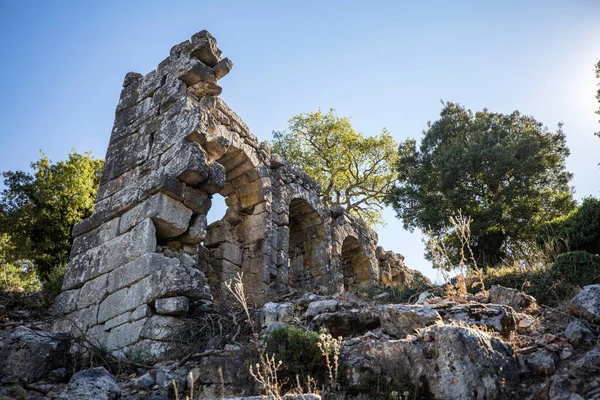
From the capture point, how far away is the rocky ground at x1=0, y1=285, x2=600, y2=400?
3.46 metres

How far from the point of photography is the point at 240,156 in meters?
10.8

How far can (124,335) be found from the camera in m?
5.91

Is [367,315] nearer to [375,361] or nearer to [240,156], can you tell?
[375,361]

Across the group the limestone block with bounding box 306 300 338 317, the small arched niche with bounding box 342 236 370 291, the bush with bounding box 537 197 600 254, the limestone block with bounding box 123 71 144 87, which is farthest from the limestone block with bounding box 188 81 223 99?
the small arched niche with bounding box 342 236 370 291

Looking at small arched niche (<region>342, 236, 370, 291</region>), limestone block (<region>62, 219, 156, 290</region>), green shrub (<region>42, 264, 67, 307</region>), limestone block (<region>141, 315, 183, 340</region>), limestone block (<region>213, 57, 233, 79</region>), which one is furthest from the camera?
small arched niche (<region>342, 236, 370, 291</region>)

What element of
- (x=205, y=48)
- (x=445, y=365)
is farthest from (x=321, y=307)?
(x=205, y=48)

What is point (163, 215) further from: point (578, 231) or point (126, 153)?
point (578, 231)

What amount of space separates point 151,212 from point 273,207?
15.5 ft

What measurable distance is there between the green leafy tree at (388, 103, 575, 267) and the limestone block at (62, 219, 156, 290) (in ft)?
32.7

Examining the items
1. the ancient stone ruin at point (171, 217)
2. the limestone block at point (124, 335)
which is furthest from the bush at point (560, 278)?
the limestone block at point (124, 335)

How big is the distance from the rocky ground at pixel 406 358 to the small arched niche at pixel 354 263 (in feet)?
29.0

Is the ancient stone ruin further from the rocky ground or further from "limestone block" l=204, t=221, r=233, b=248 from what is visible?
the rocky ground

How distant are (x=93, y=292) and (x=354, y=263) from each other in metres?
9.26

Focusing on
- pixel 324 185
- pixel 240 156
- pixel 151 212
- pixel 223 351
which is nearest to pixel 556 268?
pixel 223 351
